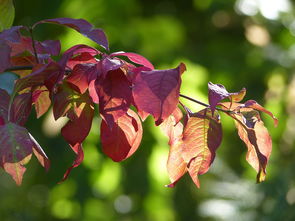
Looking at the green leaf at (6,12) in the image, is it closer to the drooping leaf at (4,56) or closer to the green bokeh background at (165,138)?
the drooping leaf at (4,56)

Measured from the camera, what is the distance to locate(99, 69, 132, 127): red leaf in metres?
0.51

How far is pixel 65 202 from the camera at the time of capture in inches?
93.4

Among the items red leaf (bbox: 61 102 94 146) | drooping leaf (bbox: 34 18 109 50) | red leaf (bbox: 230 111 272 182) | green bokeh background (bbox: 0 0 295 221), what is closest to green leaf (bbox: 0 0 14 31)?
drooping leaf (bbox: 34 18 109 50)

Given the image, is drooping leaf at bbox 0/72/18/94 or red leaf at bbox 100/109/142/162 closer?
red leaf at bbox 100/109/142/162

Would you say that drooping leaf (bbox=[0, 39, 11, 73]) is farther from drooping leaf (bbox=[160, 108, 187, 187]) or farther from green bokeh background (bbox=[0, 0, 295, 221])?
green bokeh background (bbox=[0, 0, 295, 221])

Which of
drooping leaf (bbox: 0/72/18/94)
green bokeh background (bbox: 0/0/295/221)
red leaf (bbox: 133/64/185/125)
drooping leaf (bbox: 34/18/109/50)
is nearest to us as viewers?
red leaf (bbox: 133/64/185/125)

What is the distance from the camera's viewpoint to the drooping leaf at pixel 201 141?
0.54 metres

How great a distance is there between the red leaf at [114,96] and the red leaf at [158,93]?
23 millimetres

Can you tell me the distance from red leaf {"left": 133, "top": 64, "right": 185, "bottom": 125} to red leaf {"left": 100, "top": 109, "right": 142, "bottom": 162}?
0.07 metres

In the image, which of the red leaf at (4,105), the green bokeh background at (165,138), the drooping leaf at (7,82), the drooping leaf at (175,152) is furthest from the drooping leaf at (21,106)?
the green bokeh background at (165,138)

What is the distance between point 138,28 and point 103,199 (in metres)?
0.70

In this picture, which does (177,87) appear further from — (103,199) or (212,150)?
(103,199)

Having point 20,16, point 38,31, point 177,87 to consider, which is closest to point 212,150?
point 177,87

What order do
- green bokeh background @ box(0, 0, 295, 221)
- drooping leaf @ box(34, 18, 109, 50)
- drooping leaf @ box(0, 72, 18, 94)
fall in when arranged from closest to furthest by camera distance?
drooping leaf @ box(34, 18, 109, 50) < drooping leaf @ box(0, 72, 18, 94) < green bokeh background @ box(0, 0, 295, 221)
